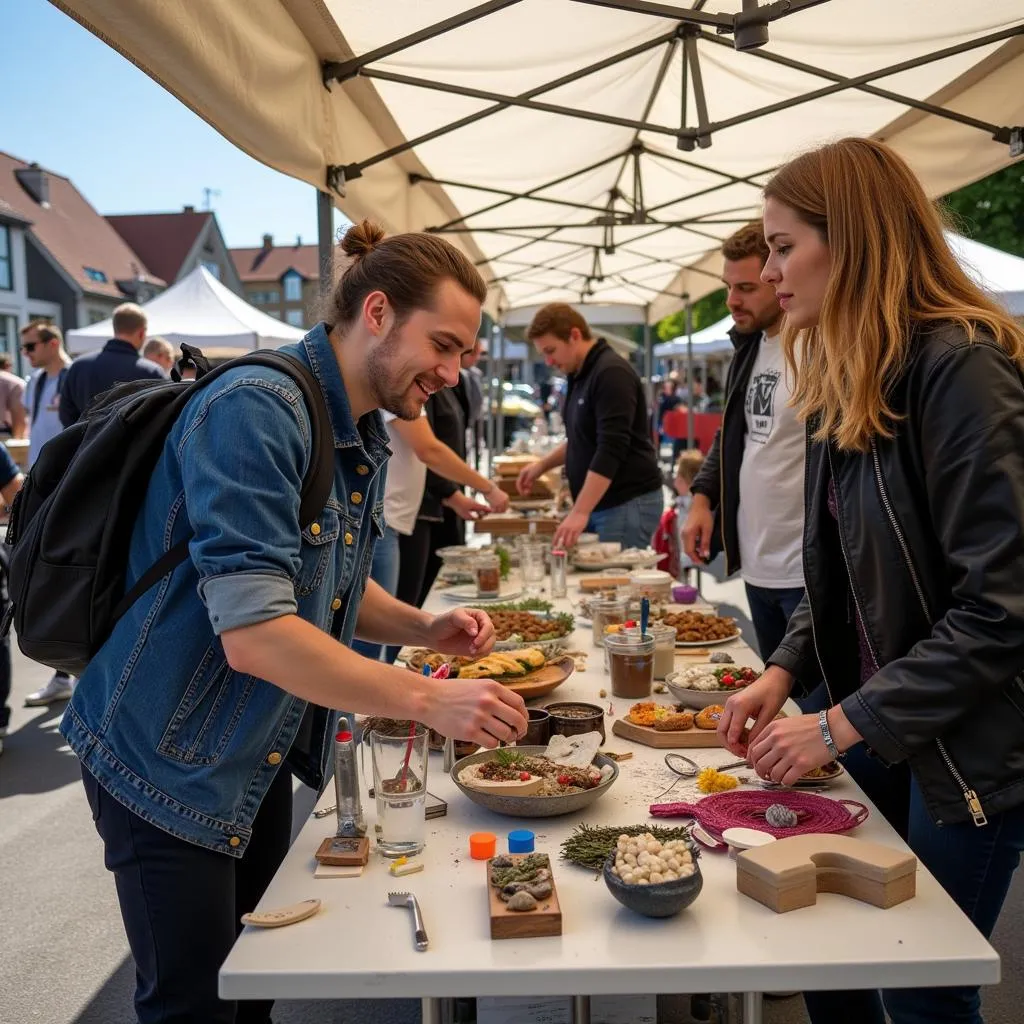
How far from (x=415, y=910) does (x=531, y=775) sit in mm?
473

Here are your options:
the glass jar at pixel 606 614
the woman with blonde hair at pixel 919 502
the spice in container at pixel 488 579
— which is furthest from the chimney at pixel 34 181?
the woman with blonde hair at pixel 919 502

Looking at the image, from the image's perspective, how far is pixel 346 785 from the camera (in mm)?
1764

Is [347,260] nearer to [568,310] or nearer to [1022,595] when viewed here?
[1022,595]

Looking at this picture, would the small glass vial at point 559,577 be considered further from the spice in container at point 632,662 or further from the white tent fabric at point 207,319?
the white tent fabric at point 207,319

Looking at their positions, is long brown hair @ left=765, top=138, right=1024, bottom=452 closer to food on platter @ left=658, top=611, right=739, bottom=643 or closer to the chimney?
food on platter @ left=658, top=611, right=739, bottom=643

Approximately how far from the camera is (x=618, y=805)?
1.89 m

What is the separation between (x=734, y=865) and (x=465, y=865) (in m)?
0.42

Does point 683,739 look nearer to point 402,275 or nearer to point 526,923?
point 526,923

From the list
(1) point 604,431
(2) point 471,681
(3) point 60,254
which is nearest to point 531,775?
(2) point 471,681

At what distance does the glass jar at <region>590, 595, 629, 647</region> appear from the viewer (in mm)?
3117

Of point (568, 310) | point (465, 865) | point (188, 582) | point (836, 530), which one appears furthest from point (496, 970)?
point (568, 310)

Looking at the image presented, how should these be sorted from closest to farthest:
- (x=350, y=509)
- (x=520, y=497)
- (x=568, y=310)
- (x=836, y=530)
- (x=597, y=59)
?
(x=350, y=509), (x=836, y=530), (x=597, y=59), (x=568, y=310), (x=520, y=497)

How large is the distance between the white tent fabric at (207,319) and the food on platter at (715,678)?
8674 millimetres

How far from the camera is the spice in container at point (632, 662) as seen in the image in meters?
2.54
